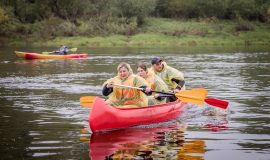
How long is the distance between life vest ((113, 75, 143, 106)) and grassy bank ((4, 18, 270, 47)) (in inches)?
1769

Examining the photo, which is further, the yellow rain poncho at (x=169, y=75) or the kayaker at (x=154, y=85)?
the yellow rain poncho at (x=169, y=75)

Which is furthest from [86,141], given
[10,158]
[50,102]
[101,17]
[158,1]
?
[158,1]

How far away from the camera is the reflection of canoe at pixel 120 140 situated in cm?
1009

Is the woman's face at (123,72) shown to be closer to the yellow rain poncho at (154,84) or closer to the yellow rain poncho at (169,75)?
the yellow rain poncho at (154,84)

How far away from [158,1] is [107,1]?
1004 cm

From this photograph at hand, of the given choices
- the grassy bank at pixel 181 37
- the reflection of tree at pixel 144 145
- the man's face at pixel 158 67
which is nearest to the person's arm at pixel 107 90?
the reflection of tree at pixel 144 145

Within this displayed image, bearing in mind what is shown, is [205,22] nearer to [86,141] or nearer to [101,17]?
[101,17]

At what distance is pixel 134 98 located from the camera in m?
13.2

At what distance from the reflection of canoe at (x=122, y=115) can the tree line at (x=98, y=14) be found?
49.3m

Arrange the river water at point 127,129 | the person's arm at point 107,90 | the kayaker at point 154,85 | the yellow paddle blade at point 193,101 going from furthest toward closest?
the kayaker at point 154,85, the yellow paddle blade at point 193,101, the person's arm at point 107,90, the river water at point 127,129

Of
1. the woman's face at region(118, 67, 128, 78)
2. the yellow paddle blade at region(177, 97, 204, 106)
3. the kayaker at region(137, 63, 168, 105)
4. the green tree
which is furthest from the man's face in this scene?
the green tree

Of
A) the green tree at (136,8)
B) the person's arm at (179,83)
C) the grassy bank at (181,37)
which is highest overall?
the green tree at (136,8)

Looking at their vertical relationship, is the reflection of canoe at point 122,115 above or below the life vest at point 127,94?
below

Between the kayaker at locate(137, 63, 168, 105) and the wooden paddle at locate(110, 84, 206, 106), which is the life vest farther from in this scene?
the wooden paddle at locate(110, 84, 206, 106)
